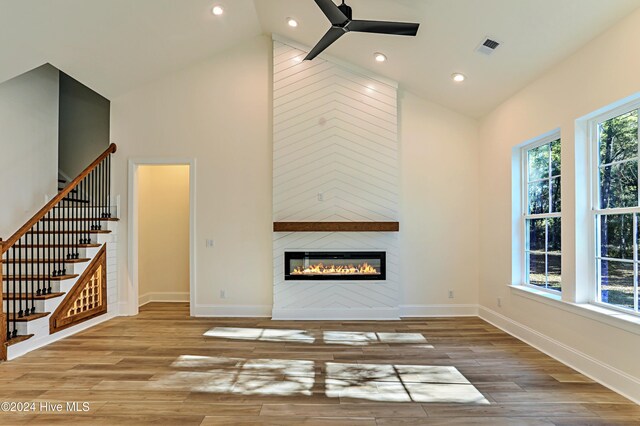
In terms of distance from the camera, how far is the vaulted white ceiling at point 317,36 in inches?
137

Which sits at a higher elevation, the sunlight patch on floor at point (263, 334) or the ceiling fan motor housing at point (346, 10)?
the ceiling fan motor housing at point (346, 10)

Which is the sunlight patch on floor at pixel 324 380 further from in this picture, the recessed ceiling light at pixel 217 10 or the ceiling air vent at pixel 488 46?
the recessed ceiling light at pixel 217 10

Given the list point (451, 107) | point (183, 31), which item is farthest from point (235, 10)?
point (451, 107)

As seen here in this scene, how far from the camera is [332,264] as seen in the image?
554 cm

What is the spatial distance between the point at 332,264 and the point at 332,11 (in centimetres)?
333

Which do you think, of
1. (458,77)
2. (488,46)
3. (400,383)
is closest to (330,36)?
(488,46)

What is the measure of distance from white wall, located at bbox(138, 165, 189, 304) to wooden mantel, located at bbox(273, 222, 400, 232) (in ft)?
8.04

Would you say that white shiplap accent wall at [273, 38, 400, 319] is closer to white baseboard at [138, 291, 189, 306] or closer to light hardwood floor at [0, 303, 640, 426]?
light hardwood floor at [0, 303, 640, 426]

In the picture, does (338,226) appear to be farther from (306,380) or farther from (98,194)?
(98,194)

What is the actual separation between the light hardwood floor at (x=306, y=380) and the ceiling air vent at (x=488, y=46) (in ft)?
10.3

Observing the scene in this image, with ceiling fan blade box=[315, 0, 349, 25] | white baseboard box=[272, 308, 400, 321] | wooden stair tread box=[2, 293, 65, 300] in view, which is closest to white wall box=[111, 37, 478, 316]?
white baseboard box=[272, 308, 400, 321]

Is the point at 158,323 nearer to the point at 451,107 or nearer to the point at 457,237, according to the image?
the point at 457,237

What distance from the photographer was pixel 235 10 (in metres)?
5.02

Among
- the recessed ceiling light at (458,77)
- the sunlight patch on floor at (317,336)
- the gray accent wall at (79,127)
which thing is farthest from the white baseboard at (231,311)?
the recessed ceiling light at (458,77)
